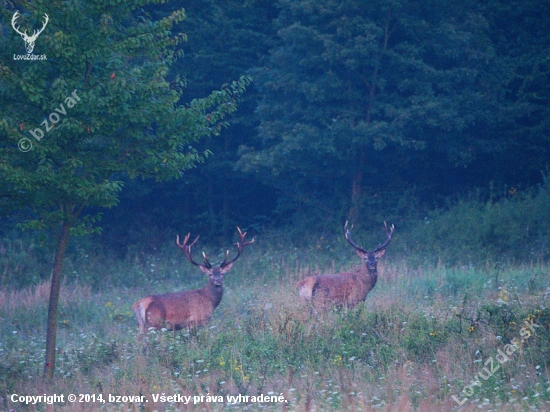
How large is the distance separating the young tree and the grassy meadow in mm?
1115

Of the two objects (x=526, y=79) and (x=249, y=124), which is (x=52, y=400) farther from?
(x=526, y=79)

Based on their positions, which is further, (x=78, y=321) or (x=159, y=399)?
(x=78, y=321)

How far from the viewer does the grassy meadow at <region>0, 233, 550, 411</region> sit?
6.55 m

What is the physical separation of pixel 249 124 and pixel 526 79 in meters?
8.91

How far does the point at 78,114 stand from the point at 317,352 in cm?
423

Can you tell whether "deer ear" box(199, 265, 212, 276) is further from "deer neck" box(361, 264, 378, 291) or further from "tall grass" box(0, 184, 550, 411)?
"deer neck" box(361, 264, 378, 291)

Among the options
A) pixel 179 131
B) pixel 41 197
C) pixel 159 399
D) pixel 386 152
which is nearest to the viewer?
pixel 159 399

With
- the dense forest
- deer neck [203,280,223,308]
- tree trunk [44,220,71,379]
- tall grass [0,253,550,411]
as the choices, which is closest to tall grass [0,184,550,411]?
tall grass [0,253,550,411]

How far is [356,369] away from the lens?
24.1 ft

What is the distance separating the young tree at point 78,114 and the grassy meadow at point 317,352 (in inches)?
43.9

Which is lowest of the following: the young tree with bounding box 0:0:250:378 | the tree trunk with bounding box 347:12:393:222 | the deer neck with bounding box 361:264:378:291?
the deer neck with bounding box 361:264:378:291

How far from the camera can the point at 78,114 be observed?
25.6ft

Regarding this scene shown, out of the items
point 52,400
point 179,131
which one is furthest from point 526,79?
point 52,400

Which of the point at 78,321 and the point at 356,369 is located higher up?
the point at 78,321
